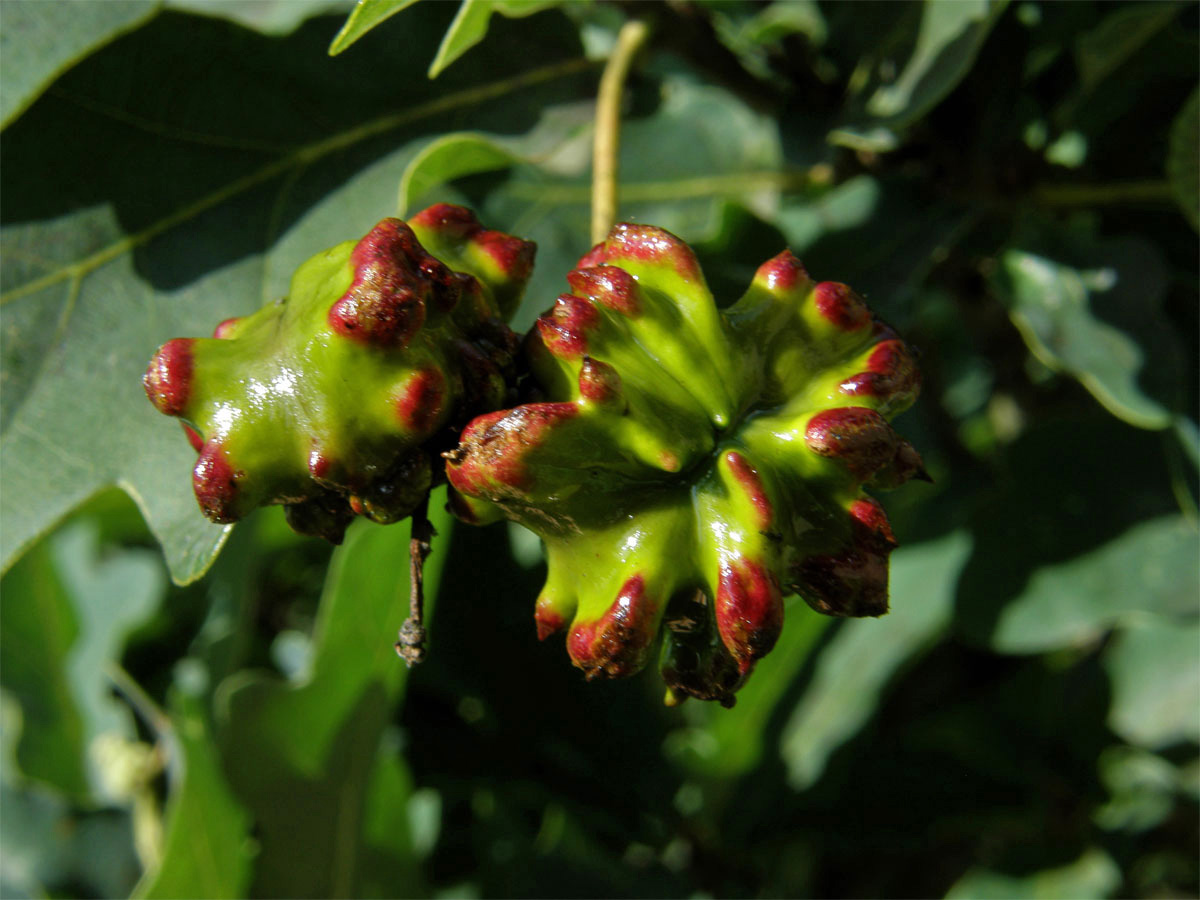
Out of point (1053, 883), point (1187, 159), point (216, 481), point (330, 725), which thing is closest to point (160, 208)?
point (216, 481)

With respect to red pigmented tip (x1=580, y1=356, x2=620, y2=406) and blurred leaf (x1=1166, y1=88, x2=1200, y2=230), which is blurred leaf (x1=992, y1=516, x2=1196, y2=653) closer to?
blurred leaf (x1=1166, y1=88, x2=1200, y2=230)

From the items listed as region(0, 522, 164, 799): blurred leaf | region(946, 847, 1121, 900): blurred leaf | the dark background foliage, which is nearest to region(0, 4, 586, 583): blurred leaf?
the dark background foliage

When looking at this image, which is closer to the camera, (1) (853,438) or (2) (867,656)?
(1) (853,438)

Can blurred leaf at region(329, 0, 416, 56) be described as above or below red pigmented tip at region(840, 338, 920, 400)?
above

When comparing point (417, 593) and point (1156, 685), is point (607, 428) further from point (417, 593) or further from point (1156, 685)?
point (1156, 685)

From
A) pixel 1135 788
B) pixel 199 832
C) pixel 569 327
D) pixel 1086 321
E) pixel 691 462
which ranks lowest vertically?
pixel 1135 788

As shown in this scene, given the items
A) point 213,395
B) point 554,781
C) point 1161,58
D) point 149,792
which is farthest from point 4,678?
point 1161,58

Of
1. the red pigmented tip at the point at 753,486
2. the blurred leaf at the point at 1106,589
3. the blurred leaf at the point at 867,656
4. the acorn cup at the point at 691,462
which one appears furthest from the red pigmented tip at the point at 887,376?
the blurred leaf at the point at 867,656
